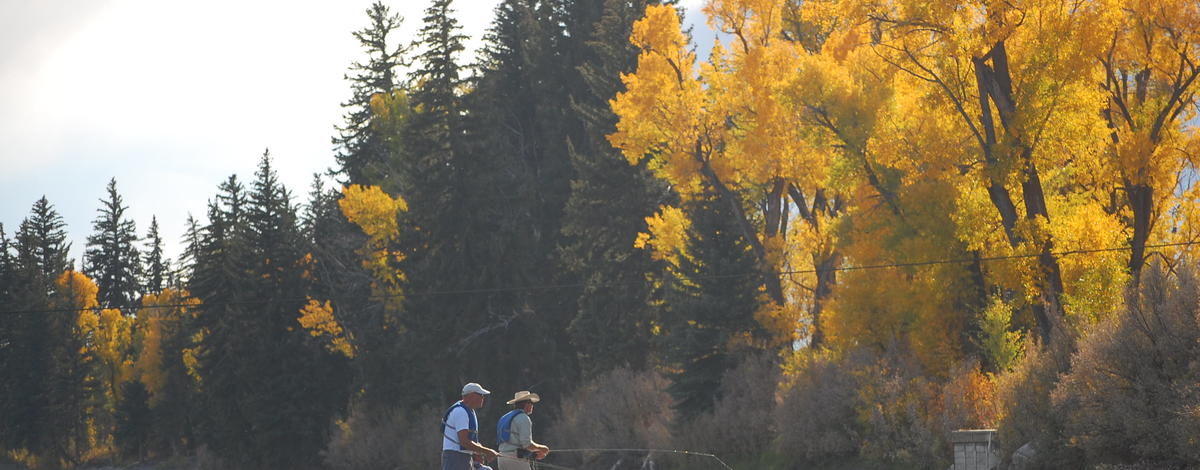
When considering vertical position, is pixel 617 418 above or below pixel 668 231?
below

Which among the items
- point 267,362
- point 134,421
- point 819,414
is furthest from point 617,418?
point 134,421

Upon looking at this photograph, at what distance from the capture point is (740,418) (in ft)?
125

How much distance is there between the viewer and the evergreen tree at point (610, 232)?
173 ft

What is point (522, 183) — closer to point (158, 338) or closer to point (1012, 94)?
point (1012, 94)

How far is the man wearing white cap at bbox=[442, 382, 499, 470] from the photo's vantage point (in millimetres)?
15906

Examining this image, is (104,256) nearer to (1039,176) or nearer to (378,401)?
(378,401)

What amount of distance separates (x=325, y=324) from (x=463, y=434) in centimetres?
5075

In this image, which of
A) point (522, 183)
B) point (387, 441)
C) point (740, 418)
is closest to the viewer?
point (740, 418)

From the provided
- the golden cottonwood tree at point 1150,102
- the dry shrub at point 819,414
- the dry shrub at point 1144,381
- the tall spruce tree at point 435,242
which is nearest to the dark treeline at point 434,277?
the tall spruce tree at point 435,242

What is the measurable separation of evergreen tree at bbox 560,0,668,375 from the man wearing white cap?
33781mm

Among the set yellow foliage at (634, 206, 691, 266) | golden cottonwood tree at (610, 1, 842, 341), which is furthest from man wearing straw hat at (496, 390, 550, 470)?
yellow foliage at (634, 206, 691, 266)

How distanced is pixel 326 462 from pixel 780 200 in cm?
2534

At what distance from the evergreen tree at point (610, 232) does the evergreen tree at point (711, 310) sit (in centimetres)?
906

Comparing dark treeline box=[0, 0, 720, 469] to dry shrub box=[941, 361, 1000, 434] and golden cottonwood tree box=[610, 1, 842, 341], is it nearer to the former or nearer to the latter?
golden cottonwood tree box=[610, 1, 842, 341]
